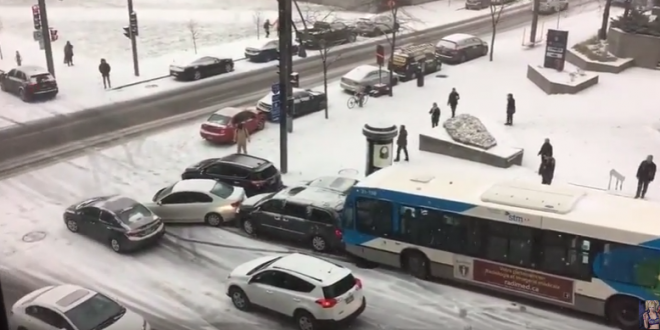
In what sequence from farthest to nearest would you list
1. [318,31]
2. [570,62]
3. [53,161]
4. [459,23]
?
[459,23] → [318,31] → [570,62] → [53,161]

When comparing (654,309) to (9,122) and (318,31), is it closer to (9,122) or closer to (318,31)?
(9,122)

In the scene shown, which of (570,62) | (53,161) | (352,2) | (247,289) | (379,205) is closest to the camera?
(247,289)

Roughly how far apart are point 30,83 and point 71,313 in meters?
18.5

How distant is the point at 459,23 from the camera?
43.8 m

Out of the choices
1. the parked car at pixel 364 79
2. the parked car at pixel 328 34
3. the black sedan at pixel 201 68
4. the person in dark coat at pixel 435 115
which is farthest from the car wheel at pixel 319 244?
the parked car at pixel 328 34

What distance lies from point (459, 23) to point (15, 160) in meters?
29.1

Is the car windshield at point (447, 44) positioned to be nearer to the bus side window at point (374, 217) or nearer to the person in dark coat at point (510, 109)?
the person in dark coat at point (510, 109)

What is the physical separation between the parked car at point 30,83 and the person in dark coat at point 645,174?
21.2 metres

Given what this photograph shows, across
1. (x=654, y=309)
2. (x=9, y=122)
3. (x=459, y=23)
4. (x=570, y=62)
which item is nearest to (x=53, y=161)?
(x=9, y=122)

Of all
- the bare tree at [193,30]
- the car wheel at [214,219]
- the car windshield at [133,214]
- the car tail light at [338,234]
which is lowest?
the car wheel at [214,219]

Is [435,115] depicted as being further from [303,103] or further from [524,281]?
[524,281]

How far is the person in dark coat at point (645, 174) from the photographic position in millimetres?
17656

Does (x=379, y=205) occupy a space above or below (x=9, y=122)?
above

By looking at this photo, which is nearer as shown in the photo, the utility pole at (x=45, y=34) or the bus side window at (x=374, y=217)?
the bus side window at (x=374, y=217)
